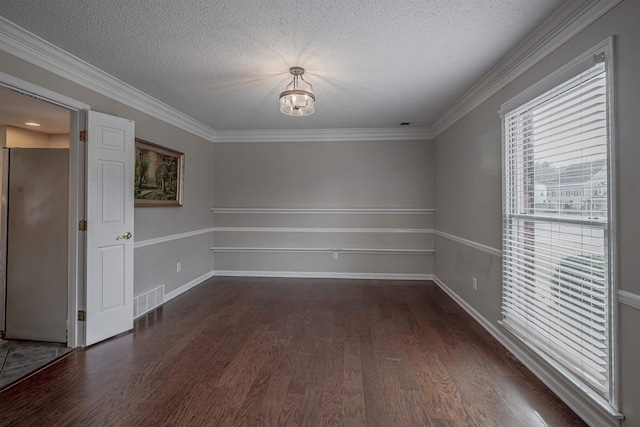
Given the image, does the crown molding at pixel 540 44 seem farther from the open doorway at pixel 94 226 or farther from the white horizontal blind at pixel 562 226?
the open doorway at pixel 94 226

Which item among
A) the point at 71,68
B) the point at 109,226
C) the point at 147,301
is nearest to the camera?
the point at 71,68

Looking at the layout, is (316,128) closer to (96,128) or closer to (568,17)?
(96,128)

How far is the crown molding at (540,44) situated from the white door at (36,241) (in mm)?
3908

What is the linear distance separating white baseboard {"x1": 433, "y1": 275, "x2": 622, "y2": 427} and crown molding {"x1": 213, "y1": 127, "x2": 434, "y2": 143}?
9.67 ft

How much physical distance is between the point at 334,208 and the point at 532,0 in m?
3.55

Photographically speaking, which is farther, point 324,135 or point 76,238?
point 324,135

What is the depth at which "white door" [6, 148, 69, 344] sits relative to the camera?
275 centimetres

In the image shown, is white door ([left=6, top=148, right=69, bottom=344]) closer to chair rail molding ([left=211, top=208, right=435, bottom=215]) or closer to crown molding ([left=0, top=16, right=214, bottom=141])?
crown molding ([left=0, top=16, right=214, bottom=141])

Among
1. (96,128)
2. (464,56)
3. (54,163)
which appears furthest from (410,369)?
(54,163)

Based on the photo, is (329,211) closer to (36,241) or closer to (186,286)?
(186,286)

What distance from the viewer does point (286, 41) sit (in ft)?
7.43

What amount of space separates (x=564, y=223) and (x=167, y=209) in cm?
405

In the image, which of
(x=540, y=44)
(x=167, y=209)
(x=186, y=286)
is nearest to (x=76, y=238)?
(x=167, y=209)

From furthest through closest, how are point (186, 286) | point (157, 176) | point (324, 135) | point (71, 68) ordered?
1. point (324, 135)
2. point (186, 286)
3. point (157, 176)
4. point (71, 68)
